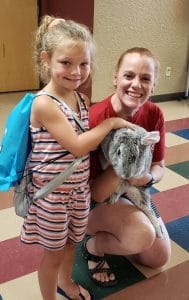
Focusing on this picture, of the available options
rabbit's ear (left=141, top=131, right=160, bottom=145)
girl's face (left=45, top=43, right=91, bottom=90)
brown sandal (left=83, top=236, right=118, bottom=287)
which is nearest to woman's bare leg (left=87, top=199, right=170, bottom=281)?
brown sandal (left=83, top=236, right=118, bottom=287)

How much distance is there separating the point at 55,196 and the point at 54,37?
42 cm

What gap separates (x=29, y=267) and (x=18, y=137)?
25.6 inches

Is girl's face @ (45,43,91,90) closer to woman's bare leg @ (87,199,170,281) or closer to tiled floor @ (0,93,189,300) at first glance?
woman's bare leg @ (87,199,170,281)

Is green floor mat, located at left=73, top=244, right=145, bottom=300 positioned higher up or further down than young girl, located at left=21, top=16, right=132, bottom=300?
further down

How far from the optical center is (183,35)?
3.70 metres

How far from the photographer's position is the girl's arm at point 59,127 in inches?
35.3

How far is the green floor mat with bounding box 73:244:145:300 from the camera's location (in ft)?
4.17

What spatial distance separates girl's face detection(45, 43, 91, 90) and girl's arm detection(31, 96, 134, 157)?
0.22 feet

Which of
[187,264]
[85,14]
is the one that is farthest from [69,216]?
[85,14]

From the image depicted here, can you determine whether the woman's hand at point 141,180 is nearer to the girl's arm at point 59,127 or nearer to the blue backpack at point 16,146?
→ the girl's arm at point 59,127

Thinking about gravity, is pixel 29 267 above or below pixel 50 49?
below

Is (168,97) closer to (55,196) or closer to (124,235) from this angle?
(124,235)

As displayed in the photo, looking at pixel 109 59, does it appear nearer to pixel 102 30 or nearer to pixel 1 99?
pixel 102 30

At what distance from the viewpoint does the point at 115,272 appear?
1356mm
